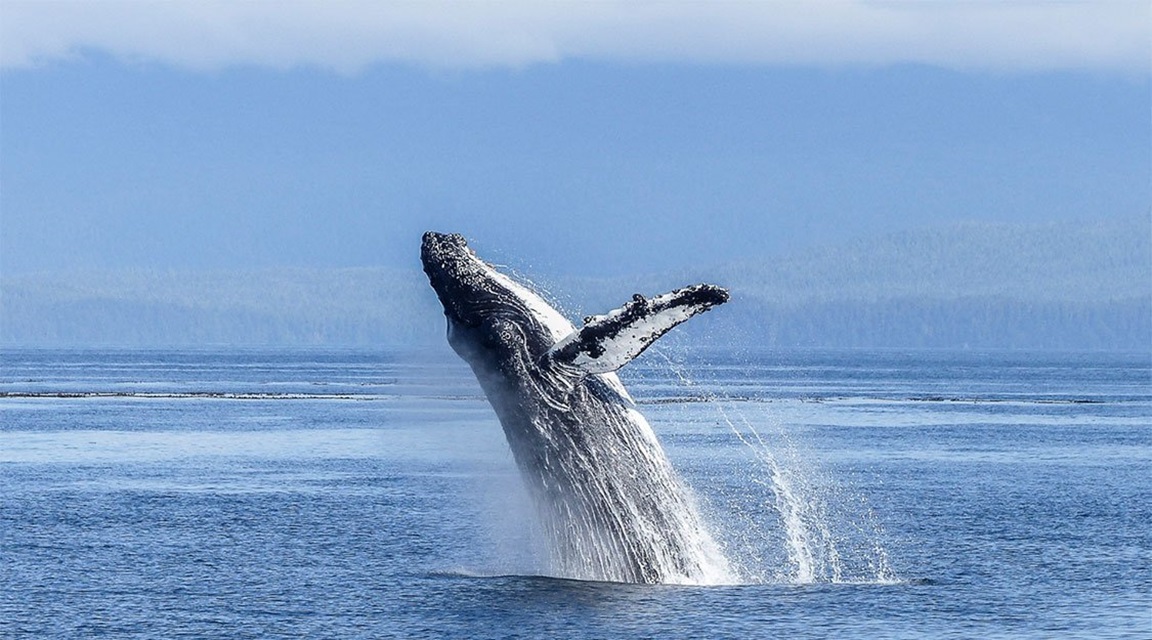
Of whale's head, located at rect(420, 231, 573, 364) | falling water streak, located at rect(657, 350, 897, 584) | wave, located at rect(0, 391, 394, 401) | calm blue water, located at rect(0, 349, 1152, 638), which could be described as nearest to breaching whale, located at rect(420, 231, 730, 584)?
whale's head, located at rect(420, 231, 573, 364)

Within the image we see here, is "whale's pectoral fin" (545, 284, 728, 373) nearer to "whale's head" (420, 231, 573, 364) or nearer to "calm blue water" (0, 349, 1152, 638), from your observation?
"whale's head" (420, 231, 573, 364)

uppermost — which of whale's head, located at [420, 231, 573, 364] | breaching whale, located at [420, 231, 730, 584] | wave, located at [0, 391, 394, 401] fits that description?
wave, located at [0, 391, 394, 401]

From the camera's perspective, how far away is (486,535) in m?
27.8

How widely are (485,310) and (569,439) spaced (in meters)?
1.77

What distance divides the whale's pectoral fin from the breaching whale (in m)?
0.52

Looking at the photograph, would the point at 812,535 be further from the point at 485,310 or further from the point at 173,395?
the point at 173,395

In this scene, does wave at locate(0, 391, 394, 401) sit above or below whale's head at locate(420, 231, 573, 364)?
above

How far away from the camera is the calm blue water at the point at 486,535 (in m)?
19.4

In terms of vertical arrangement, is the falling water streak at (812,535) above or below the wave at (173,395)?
below

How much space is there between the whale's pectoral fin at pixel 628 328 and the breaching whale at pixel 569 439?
0.52 metres

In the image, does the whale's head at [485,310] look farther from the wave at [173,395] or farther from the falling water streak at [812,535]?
the wave at [173,395]

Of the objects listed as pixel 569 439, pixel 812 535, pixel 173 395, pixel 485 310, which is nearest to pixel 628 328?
pixel 569 439

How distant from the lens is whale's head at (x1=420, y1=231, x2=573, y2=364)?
19516mm

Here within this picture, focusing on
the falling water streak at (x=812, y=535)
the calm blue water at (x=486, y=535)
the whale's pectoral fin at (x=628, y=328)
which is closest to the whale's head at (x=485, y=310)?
the whale's pectoral fin at (x=628, y=328)
